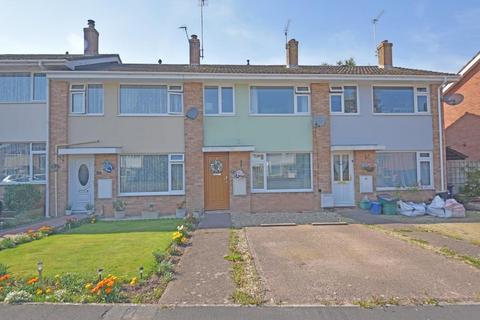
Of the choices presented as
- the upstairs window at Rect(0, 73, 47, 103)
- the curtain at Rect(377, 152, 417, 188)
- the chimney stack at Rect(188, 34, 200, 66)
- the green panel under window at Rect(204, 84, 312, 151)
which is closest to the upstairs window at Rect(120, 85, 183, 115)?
the green panel under window at Rect(204, 84, 312, 151)

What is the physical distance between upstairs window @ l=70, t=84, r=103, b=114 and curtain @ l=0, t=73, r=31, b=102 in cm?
181

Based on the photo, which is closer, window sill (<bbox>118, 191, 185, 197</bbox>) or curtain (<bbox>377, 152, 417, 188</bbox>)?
window sill (<bbox>118, 191, 185, 197</bbox>)

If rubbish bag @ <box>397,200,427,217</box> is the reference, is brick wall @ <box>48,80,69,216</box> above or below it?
above

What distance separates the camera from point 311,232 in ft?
28.8

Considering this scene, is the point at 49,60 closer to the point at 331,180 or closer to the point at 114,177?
the point at 114,177

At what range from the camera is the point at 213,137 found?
42.7 ft

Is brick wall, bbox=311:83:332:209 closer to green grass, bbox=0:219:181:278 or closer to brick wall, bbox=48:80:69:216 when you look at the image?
green grass, bbox=0:219:181:278

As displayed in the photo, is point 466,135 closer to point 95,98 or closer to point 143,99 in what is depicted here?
point 143,99

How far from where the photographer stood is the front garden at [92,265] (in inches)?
174

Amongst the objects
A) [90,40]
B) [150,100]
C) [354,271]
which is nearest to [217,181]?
[150,100]

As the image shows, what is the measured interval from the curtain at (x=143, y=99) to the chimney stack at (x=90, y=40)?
5068mm

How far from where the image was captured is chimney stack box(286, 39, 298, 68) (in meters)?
15.7

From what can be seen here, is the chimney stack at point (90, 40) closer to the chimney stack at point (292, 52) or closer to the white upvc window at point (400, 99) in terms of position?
the chimney stack at point (292, 52)

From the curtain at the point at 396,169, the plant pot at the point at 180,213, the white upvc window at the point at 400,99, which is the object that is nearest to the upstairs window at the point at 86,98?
the plant pot at the point at 180,213
